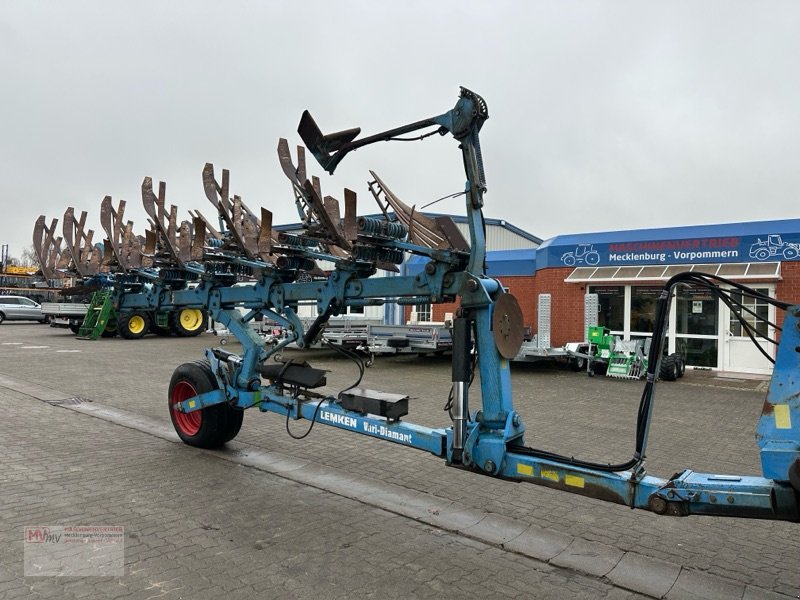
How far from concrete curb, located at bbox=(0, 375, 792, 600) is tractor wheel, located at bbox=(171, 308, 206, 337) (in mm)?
20785

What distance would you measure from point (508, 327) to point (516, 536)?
1.63 metres

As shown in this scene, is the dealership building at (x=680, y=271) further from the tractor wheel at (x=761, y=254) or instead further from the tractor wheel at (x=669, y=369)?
the tractor wheel at (x=669, y=369)

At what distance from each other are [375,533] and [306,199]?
9.04ft

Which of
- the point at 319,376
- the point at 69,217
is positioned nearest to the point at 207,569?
the point at 319,376

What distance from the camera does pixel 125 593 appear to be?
140 inches

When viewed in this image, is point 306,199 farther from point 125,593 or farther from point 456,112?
point 125,593

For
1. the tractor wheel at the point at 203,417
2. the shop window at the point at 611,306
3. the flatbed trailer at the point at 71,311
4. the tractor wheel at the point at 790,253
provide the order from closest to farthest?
1. the tractor wheel at the point at 203,417
2. the tractor wheel at the point at 790,253
3. the shop window at the point at 611,306
4. the flatbed trailer at the point at 71,311

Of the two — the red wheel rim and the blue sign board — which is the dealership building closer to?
the blue sign board

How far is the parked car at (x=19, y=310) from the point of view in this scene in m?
33.9

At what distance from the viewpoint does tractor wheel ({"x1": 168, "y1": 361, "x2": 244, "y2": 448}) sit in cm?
661

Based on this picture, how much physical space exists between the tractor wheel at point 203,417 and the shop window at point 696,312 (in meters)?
12.7

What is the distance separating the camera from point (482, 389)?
4.25 metres

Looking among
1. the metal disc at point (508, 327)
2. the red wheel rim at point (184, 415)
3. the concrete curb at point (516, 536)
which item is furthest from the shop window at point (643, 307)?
the metal disc at point (508, 327)

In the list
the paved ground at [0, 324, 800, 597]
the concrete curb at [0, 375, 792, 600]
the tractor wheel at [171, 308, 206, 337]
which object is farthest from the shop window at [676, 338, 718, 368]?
the tractor wheel at [171, 308, 206, 337]
